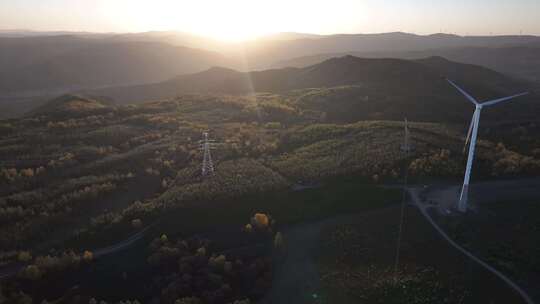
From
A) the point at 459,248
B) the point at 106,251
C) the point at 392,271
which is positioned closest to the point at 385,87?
the point at 459,248

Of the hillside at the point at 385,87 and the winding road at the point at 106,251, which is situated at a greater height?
the hillside at the point at 385,87

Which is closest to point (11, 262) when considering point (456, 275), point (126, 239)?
point (126, 239)

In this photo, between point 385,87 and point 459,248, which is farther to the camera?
point 385,87

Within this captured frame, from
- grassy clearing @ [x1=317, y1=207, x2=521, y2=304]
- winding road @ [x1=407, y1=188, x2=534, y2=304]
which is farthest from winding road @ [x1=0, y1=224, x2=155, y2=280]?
winding road @ [x1=407, y1=188, x2=534, y2=304]

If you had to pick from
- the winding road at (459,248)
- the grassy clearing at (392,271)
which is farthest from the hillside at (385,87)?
the grassy clearing at (392,271)

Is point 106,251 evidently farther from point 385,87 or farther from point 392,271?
point 385,87

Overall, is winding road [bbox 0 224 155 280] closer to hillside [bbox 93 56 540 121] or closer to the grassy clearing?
the grassy clearing

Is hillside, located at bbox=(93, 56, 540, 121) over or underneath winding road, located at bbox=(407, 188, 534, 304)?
over

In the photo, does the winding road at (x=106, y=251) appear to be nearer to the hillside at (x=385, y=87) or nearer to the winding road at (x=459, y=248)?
the winding road at (x=459, y=248)
